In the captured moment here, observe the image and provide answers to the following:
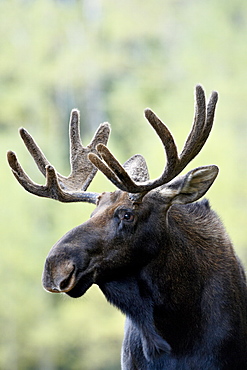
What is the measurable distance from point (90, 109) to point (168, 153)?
20450 mm

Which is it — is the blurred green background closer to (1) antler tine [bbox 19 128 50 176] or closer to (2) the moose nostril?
(1) antler tine [bbox 19 128 50 176]

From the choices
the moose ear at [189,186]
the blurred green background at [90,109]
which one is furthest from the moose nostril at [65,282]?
the blurred green background at [90,109]

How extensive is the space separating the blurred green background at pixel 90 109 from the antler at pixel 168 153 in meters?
10.8

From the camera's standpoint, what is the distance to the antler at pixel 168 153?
5367 millimetres

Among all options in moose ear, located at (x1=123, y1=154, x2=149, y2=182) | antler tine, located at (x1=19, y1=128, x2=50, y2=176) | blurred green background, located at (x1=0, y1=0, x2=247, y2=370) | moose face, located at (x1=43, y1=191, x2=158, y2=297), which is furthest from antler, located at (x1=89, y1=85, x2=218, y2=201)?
blurred green background, located at (x1=0, y1=0, x2=247, y2=370)

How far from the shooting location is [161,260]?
228 inches

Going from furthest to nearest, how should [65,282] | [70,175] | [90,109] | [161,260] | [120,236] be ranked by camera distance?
1. [90,109]
2. [70,175]
3. [161,260]
4. [120,236]
5. [65,282]

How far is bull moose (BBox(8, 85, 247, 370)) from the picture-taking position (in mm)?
5488

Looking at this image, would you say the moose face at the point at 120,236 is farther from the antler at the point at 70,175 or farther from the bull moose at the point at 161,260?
the antler at the point at 70,175

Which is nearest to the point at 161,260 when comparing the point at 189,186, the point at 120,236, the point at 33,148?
the point at 120,236

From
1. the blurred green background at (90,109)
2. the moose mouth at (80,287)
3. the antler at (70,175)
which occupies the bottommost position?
the moose mouth at (80,287)

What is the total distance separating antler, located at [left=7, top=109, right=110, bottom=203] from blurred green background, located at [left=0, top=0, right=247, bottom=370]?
9.96 meters

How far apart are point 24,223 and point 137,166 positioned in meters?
13.8

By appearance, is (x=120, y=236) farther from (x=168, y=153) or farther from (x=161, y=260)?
(x=168, y=153)
